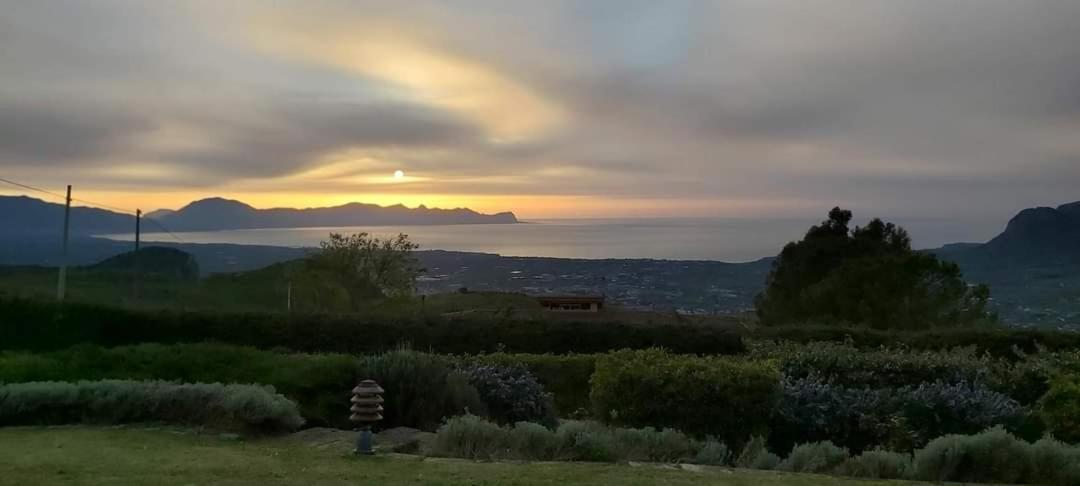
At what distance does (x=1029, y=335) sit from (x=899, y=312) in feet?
24.7

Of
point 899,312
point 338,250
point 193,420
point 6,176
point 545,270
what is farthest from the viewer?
point 545,270

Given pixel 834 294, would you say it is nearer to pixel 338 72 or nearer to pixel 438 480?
pixel 338 72

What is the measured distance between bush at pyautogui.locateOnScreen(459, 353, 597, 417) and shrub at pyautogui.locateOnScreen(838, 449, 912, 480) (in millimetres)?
5164

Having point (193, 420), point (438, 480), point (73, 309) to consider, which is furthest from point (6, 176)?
point (438, 480)

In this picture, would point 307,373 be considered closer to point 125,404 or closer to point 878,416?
point 125,404

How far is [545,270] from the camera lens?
29.9 meters

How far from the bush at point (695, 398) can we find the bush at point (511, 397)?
1.19 meters

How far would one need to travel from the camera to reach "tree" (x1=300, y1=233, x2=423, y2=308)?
23.8 metres

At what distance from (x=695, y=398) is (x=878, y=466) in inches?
69.2

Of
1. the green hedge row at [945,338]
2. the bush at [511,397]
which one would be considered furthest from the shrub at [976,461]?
the green hedge row at [945,338]

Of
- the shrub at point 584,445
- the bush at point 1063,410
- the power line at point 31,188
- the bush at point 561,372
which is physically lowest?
the bush at point 561,372

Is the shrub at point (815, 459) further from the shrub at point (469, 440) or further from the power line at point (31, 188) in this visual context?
the power line at point (31, 188)

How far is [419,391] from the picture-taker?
8.65 meters

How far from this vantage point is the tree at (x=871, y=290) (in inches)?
914
